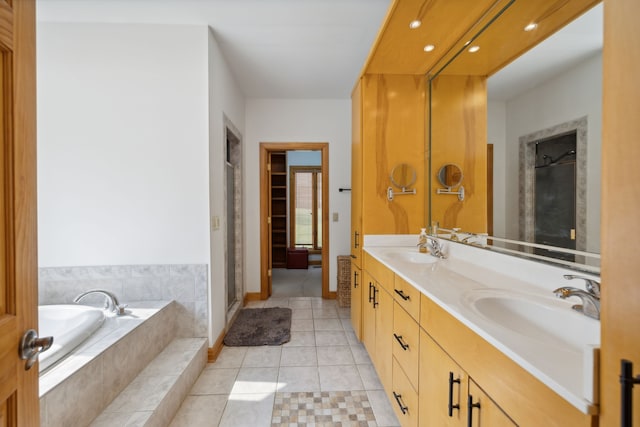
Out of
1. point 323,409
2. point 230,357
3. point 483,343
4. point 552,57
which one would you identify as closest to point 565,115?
point 552,57

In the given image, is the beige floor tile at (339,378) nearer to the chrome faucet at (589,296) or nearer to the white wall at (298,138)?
the chrome faucet at (589,296)

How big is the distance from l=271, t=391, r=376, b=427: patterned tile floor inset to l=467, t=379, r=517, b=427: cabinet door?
3.15 feet

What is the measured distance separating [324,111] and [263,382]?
303 cm

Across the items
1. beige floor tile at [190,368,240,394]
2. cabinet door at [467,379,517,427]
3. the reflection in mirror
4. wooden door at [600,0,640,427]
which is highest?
the reflection in mirror

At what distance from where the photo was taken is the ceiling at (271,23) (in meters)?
1.93

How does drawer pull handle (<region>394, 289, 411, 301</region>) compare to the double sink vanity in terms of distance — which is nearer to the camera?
the double sink vanity

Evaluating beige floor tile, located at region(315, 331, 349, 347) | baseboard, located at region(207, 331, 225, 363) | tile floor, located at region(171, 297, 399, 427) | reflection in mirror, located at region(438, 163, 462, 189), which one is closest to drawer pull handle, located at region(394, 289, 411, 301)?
tile floor, located at region(171, 297, 399, 427)

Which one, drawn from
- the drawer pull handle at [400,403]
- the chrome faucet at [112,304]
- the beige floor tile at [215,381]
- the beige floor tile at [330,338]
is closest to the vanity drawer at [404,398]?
the drawer pull handle at [400,403]

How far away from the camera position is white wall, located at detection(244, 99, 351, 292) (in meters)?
3.52

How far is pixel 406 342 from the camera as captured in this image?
4.40ft

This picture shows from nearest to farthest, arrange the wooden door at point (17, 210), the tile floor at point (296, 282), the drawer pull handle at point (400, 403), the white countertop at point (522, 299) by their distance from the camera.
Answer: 1. the white countertop at point (522, 299)
2. the wooden door at point (17, 210)
3. the drawer pull handle at point (400, 403)
4. the tile floor at point (296, 282)

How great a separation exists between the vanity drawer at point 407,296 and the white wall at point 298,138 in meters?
2.12

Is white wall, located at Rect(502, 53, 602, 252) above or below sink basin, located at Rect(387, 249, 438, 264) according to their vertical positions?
above

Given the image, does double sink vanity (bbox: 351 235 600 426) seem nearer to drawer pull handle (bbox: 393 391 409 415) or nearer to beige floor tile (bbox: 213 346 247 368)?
drawer pull handle (bbox: 393 391 409 415)
